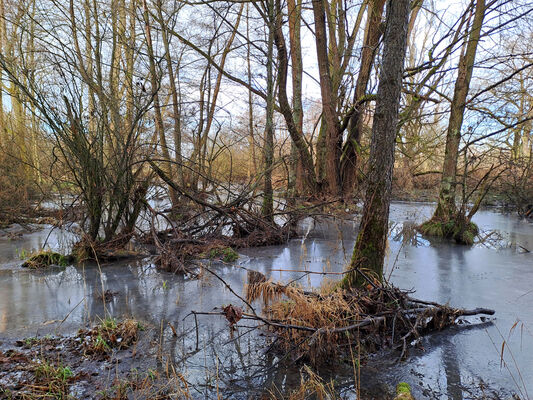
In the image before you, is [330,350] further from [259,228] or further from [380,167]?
[259,228]

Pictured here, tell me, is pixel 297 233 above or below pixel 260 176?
below

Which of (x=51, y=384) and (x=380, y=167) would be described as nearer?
(x=51, y=384)

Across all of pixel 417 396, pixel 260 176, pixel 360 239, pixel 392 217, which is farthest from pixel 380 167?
pixel 392 217

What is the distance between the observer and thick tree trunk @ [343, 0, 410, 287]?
427 centimetres

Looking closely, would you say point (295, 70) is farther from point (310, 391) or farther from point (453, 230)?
point (310, 391)

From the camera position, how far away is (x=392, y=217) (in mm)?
14484

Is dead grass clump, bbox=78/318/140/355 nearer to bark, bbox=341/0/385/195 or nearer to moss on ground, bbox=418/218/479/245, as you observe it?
moss on ground, bbox=418/218/479/245

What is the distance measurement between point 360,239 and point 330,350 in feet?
4.82

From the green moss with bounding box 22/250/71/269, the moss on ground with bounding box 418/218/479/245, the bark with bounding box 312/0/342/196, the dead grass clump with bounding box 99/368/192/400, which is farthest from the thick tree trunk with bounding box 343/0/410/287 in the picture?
the bark with bounding box 312/0/342/196

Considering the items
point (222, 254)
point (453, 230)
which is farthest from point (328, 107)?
point (222, 254)

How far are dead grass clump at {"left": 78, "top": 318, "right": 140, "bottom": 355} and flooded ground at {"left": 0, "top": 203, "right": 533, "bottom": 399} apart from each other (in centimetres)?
24

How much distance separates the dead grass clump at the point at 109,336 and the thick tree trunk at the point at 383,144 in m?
2.54

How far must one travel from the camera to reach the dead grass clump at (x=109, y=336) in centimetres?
376

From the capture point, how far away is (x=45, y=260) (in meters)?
7.29
